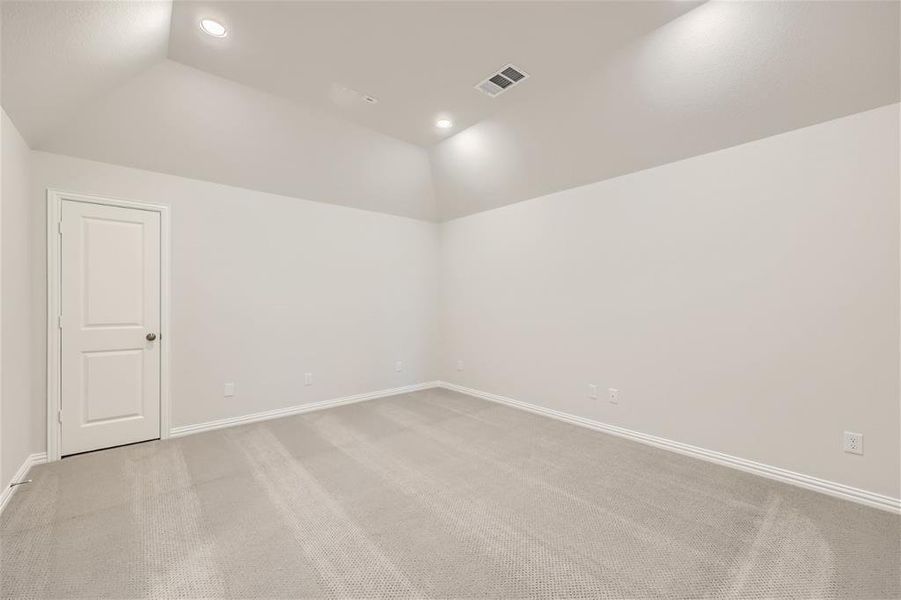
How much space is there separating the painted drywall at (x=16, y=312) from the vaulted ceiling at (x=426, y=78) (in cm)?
32

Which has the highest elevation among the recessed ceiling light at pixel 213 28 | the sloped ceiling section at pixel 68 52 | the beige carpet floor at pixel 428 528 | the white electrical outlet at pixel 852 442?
the recessed ceiling light at pixel 213 28

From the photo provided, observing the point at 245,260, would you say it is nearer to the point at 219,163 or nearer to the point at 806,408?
the point at 219,163

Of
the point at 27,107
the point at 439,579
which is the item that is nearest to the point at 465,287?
the point at 439,579

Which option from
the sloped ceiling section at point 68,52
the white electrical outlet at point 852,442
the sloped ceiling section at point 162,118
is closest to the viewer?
the sloped ceiling section at point 68,52

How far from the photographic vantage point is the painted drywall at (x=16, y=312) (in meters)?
2.22

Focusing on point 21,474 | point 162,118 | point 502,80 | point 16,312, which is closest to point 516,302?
point 502,80

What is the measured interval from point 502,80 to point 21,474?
14.7 ft

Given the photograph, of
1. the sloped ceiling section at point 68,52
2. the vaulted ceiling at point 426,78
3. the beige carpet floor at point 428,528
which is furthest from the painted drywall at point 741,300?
the sloped ceiling section at point 68,52

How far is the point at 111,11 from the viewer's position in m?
1.91

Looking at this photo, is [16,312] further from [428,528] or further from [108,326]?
[428,528]

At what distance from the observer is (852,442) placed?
90.4 inches

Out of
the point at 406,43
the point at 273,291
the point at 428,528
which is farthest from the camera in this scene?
the point at 273,291

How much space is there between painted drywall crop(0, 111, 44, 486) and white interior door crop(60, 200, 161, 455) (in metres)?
0.17

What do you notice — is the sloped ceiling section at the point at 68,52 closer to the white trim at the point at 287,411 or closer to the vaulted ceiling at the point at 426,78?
the vaulted ceiling at the point at 426,78
